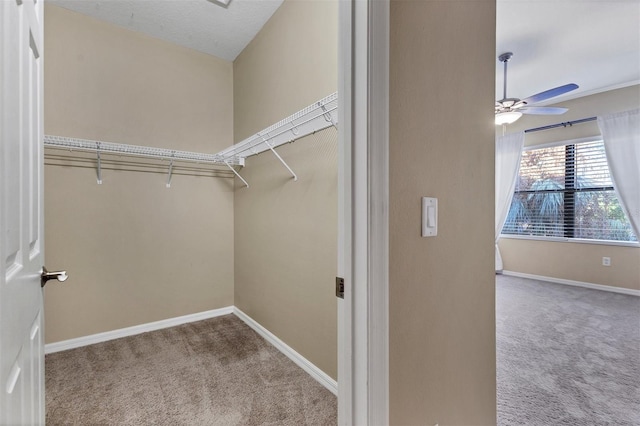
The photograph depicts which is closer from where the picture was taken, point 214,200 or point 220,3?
point 220,3

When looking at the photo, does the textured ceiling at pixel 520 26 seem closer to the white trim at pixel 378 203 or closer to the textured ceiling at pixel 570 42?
the textured ceiling at pixel 570 42

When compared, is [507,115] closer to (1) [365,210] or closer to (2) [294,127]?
(2) [294,127]

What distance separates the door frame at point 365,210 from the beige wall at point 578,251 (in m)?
4.97

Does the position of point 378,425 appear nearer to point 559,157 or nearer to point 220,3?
point 220,3

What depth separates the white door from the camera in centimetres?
57

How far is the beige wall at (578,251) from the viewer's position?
387cm

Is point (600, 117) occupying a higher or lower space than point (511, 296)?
higher

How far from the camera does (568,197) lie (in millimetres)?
4383

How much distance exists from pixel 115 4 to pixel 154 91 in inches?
26.3

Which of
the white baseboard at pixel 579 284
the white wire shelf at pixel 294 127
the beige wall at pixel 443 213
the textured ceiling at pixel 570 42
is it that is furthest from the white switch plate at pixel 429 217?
the white baseboard at pixel 579 284

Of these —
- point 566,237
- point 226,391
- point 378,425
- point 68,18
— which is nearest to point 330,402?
point 226,391

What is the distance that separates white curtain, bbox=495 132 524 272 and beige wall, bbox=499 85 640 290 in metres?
0.20

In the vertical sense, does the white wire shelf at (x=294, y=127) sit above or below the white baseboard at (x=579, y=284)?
above

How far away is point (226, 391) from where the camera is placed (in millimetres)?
1816
